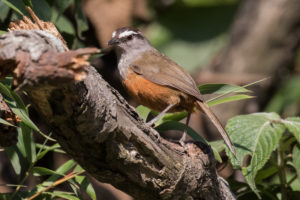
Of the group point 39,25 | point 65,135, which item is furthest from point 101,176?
point 39,25

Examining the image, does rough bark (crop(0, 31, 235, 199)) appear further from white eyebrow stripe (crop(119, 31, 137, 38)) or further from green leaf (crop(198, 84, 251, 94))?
white eyebrow stripe (crop(119, 31, 137, 38))

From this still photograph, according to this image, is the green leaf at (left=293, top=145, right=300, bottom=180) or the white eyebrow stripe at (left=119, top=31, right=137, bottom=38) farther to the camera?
the white eyebrow stripe at (left=119, top=31, right=137, bottom=38)

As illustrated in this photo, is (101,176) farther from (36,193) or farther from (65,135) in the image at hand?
(36,193)

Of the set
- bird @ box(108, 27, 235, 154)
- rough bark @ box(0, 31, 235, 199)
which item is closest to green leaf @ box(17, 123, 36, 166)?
rough bark @ box(0, 31, 235, 199)

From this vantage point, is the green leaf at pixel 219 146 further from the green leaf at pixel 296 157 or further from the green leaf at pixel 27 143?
the green leaf at pixel 27 143

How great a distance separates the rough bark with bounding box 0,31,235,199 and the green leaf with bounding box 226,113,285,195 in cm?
24

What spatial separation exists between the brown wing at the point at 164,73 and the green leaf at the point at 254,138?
0.38 metres

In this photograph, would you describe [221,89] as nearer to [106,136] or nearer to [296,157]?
[296,157]

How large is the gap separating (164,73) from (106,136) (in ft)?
5.55

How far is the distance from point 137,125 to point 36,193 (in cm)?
91

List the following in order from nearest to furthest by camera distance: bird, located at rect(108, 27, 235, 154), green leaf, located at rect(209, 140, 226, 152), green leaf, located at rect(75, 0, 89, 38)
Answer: green leaf, located at rect(209, 140, 226, 152), bird, located at rect(108, 27, 235, 154), green leaf, located at rect(75, 0, 89, 38)

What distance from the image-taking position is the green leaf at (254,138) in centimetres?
357

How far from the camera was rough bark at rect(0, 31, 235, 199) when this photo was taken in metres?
2.26

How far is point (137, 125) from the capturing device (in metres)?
2.92
